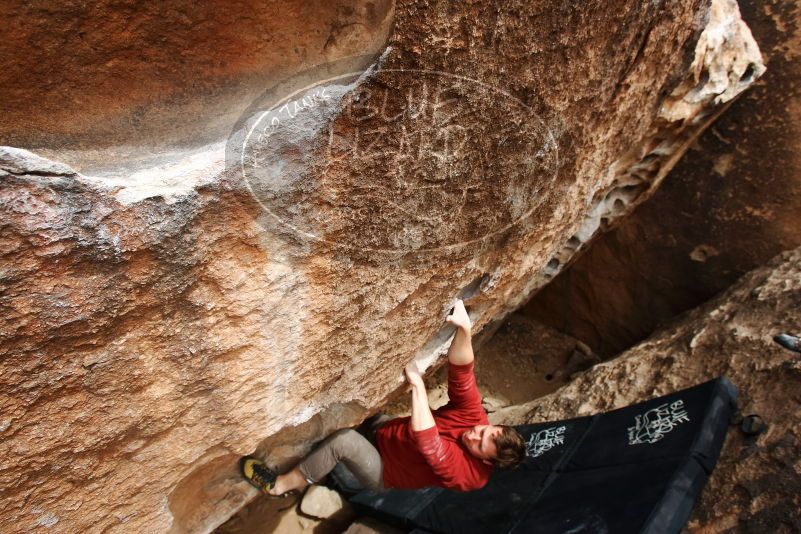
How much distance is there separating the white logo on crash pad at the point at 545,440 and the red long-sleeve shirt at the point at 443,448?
0.43m

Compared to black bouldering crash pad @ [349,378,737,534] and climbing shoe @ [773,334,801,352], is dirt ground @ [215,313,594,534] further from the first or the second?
climbing shoe @ [773,334,801,352]

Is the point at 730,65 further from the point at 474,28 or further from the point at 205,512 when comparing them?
the point at 205,512

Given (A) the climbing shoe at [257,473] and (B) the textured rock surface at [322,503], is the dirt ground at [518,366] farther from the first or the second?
(A) the climbing shoe at [257,473]

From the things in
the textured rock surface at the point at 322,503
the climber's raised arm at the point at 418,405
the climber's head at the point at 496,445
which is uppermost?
the climber's raised arm at the point at 418,405

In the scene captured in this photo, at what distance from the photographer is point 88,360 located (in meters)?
0.86

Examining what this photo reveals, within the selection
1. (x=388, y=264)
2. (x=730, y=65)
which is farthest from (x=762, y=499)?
(x=730, y=65)

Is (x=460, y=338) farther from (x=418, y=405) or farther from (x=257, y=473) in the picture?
(x=257, y=473)

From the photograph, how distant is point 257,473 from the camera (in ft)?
5.27

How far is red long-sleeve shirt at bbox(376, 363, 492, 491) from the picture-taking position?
1.44m

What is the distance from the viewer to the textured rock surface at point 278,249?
0.80 meters

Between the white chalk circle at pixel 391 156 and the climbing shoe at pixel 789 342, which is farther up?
the white chalk circle at pixel 391 156

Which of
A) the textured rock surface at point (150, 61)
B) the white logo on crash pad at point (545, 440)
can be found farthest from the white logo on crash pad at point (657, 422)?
the textured rock surface at point (150, 61)

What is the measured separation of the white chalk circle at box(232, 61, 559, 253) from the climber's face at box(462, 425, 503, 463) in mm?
561

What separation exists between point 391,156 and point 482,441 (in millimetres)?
879
